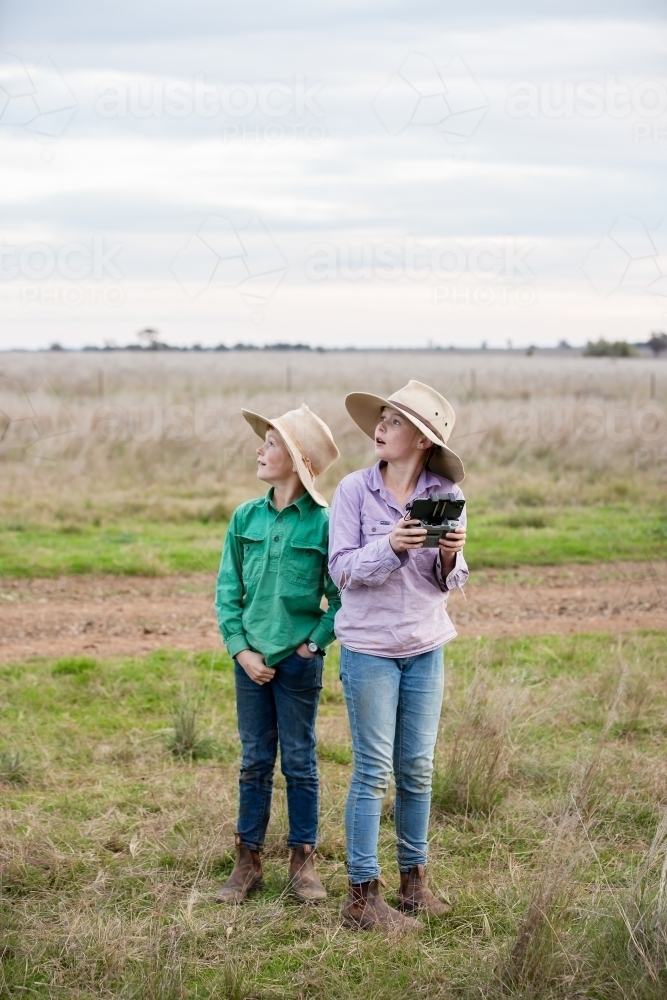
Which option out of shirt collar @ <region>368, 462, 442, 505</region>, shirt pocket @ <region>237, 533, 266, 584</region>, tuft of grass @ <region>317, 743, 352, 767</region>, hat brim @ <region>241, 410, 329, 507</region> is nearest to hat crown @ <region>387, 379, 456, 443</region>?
shirt collar @ <region>368, 462, 442, 505</region>

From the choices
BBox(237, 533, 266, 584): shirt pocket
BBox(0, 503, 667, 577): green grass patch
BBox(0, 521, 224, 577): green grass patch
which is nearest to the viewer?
BBox(237, 533, 266, 584): shirt pocket

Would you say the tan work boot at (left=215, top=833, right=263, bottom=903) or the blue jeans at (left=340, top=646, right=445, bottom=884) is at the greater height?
the blue jeans at (left=340, top=646, right=445, bottom=884)

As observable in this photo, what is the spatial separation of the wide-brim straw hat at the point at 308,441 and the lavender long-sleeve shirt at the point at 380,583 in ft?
0.66

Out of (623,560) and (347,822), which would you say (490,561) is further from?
(347,822)

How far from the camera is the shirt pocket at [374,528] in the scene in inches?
142

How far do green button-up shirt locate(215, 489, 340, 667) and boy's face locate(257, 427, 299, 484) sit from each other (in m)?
0.10

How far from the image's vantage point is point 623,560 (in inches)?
388

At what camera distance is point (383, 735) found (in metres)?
3.59

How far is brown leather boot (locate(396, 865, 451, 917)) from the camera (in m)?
3.75

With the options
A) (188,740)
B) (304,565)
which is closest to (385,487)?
(304,565)

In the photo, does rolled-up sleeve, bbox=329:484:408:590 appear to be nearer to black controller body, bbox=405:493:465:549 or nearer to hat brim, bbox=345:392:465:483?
black controller body, bbox=405:493:465:549

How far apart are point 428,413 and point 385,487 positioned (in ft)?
0.94

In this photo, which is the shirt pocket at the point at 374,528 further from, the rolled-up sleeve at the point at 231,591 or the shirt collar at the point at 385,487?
the rolled-up sleeve at the point at 231,591

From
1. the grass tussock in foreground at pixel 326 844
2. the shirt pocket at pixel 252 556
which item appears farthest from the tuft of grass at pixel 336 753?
the shirt pocket at pixel 252 556
